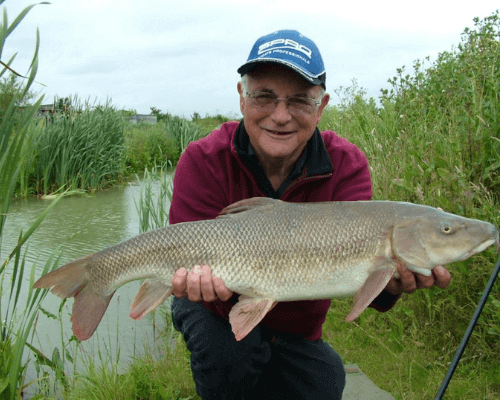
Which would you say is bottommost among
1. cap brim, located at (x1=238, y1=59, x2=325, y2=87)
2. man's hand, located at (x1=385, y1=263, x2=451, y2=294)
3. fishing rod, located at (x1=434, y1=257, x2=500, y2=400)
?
fishing rod, located at (x1=434, y1=257, x2=500, y2=400)

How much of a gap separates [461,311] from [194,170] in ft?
5.67

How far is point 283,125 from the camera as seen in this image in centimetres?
216

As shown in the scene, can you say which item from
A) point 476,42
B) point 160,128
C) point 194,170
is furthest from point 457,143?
point 160,128

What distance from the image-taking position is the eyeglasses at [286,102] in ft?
7.07

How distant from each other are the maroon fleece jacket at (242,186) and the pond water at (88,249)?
0.80m

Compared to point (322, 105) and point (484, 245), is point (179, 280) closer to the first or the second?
point (322, 105)

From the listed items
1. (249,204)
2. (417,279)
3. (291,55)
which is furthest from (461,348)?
(291,55)

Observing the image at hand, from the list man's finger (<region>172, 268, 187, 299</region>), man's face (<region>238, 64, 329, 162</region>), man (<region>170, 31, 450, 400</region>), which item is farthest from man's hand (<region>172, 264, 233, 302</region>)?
man's face (<region>238, 64, 329, 162</region>)

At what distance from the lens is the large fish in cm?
→ 190

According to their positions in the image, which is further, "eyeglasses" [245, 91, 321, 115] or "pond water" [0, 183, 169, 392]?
"pond water" [0, 183, 169, 392]

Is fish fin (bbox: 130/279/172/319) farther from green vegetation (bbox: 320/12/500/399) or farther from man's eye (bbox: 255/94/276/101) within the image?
green vegetation (bbox: 320/12/500/399)

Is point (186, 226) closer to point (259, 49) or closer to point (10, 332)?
point (259, 49)

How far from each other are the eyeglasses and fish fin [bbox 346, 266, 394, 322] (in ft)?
2.45

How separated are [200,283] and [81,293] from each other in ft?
1.61
